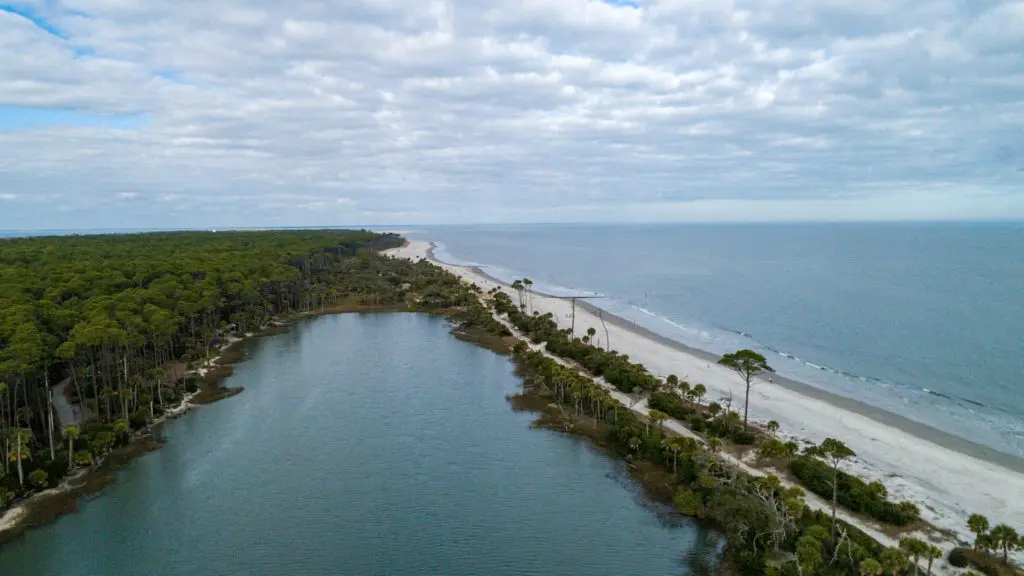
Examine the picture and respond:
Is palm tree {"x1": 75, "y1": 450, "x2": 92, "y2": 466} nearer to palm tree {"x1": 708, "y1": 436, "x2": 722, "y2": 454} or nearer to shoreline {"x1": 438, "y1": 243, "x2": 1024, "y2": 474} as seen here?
palm tree {"x1": 708, "y1": 436, "x2": 722, "y2": 454}

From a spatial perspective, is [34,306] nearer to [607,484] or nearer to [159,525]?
[159,525]

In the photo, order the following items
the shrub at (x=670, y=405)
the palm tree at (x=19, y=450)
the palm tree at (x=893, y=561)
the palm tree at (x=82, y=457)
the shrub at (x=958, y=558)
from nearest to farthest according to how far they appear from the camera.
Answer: the palm tree at (x=893, y=561) → the shrub at (x=958, y=558) → the palm tree at (x=19, y=450) → the palm tree at (x=82, y=457) → the shrub at (x=670, y=405)

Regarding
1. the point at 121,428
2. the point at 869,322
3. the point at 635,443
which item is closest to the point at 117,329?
the point at 121,428

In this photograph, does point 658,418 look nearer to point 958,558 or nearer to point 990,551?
point 958,558

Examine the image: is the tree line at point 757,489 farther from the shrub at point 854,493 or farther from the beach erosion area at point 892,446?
the beach erosion area at point 892,446

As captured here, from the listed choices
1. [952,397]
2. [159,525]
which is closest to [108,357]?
[159,525]

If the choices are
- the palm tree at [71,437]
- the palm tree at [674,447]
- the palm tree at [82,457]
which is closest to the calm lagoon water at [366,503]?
the palm tree at [82,457]

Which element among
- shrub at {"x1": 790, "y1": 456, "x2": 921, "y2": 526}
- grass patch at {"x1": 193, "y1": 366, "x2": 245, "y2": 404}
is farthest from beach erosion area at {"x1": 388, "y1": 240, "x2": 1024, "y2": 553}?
grass patch at {"x1": 193, "y1": 366, "x2": 245, "y2": 404}
